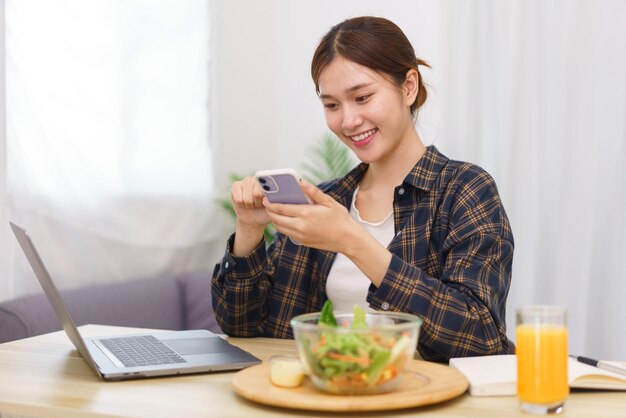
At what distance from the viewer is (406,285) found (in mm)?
1383

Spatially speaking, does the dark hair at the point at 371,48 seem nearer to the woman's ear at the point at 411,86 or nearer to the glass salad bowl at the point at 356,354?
the woman's ear at the point at 411,86

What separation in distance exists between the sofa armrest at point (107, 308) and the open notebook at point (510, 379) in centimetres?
149

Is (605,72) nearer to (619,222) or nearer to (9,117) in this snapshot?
(619,222)

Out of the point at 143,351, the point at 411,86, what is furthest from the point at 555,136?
the point at 143,351

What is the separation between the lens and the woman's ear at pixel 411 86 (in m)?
1.82

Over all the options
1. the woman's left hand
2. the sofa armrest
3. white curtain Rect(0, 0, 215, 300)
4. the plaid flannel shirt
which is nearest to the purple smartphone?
the woman's left hand

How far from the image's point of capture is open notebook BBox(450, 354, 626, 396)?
1141mm

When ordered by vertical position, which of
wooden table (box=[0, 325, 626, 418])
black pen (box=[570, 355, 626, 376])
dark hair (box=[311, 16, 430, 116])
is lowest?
black pen (box=[570, 355, 626, 376])

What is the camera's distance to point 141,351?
1.45 m

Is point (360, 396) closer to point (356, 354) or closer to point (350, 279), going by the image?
point (356, 354)

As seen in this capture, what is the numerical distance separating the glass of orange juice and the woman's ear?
88 centimetres

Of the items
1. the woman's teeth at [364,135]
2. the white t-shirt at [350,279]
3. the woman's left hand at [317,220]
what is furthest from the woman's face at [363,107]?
the woman's left hand at [317,220]

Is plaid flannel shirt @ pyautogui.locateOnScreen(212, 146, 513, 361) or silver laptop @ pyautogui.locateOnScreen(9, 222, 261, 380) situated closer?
silver laptop @ pyautogui.locateOnScreen(9, 222, 261, 380)

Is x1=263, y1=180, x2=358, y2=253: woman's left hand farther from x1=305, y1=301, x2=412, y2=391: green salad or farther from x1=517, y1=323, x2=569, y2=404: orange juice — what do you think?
x1=517, y1=323, x2=569, y2=404: orange juice
